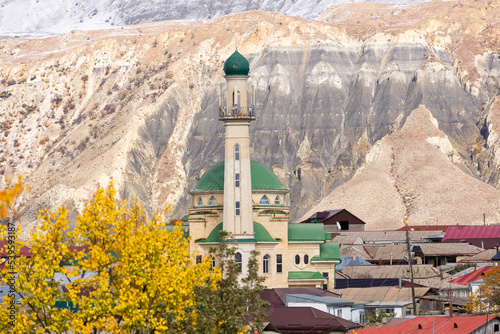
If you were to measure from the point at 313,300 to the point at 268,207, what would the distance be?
20.0 m

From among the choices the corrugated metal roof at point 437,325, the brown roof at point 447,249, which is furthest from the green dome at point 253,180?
the corrugated metal roof at point 437,325

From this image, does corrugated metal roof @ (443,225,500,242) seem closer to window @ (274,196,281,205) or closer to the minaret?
window @ (274,196,281,205)

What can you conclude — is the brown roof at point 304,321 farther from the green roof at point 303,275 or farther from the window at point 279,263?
the green roof at point 303,275

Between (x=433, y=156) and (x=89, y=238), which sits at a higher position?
(x=433, y=156)

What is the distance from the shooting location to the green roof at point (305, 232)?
9169 cm

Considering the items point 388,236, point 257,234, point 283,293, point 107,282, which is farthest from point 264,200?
point 107,282

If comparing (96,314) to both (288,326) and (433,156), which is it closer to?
(288,326)

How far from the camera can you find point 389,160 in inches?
7815

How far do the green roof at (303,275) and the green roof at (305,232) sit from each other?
308 centimetres

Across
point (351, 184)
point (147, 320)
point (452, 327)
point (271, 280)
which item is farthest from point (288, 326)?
point (351, 184)

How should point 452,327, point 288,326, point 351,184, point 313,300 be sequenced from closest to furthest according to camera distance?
point 452,327 < point 288,326 < point 313,300 < point 351,184

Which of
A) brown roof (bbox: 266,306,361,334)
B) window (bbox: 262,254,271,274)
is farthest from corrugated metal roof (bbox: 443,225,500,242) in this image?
brown roof (bbox: 266,306,361,334)

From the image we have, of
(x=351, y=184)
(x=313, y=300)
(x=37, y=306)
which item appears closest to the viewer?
(x=37, y=306)

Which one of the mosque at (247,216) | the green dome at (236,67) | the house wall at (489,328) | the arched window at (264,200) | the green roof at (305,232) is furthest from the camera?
the green roof at (305,232)
